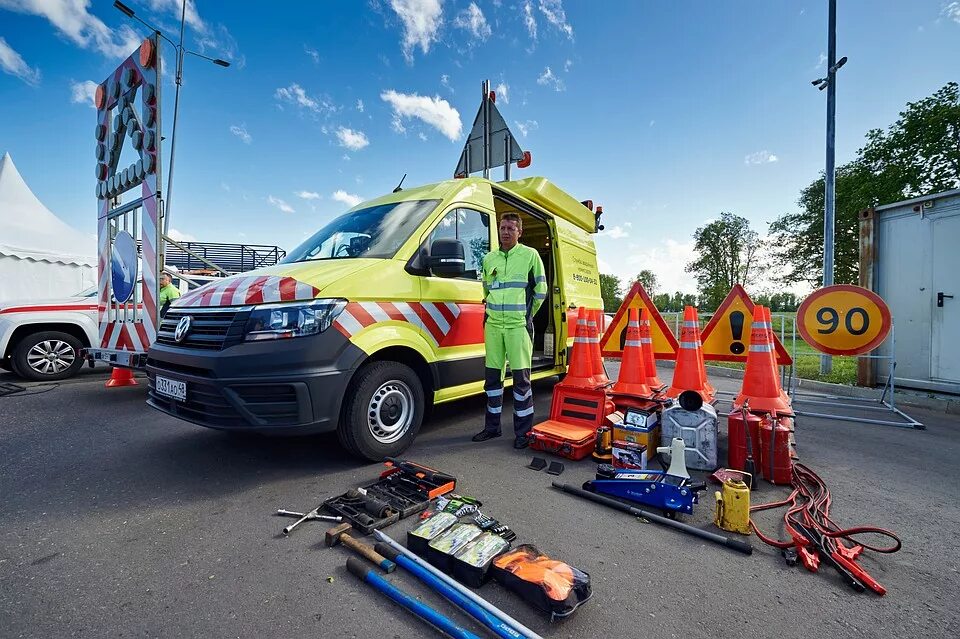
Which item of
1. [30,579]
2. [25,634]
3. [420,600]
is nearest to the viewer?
[25,634]

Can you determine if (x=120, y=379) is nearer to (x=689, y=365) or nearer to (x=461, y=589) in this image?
(x=461, y=589)

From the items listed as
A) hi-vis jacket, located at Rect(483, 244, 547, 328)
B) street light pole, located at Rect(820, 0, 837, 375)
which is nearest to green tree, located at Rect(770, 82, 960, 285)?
street light pole, located at Rect(820, 0, 837, 375)

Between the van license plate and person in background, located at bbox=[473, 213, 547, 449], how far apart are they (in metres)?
2.28

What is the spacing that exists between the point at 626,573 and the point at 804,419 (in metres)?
4.31

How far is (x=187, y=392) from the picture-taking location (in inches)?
114

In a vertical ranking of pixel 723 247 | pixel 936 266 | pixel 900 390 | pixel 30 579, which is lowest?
pixel 30 579

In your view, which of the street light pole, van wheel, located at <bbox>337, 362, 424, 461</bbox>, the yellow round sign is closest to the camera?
van wheel, located at <bbox>337, 362, 424, 461</bbox>

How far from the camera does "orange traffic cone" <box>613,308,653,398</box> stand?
3832 mm

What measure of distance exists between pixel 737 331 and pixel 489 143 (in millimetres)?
4278

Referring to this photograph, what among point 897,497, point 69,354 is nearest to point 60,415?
point 69,354

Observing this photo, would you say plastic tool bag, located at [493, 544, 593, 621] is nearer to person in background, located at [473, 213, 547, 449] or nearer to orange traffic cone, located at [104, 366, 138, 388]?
person in background, located at [473, 213, 547, 449]

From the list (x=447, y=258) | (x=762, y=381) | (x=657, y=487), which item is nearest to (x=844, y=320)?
(x=762, y=381)

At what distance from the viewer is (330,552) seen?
208 cm

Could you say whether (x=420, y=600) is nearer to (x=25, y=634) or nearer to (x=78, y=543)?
(x=25, y=634)
